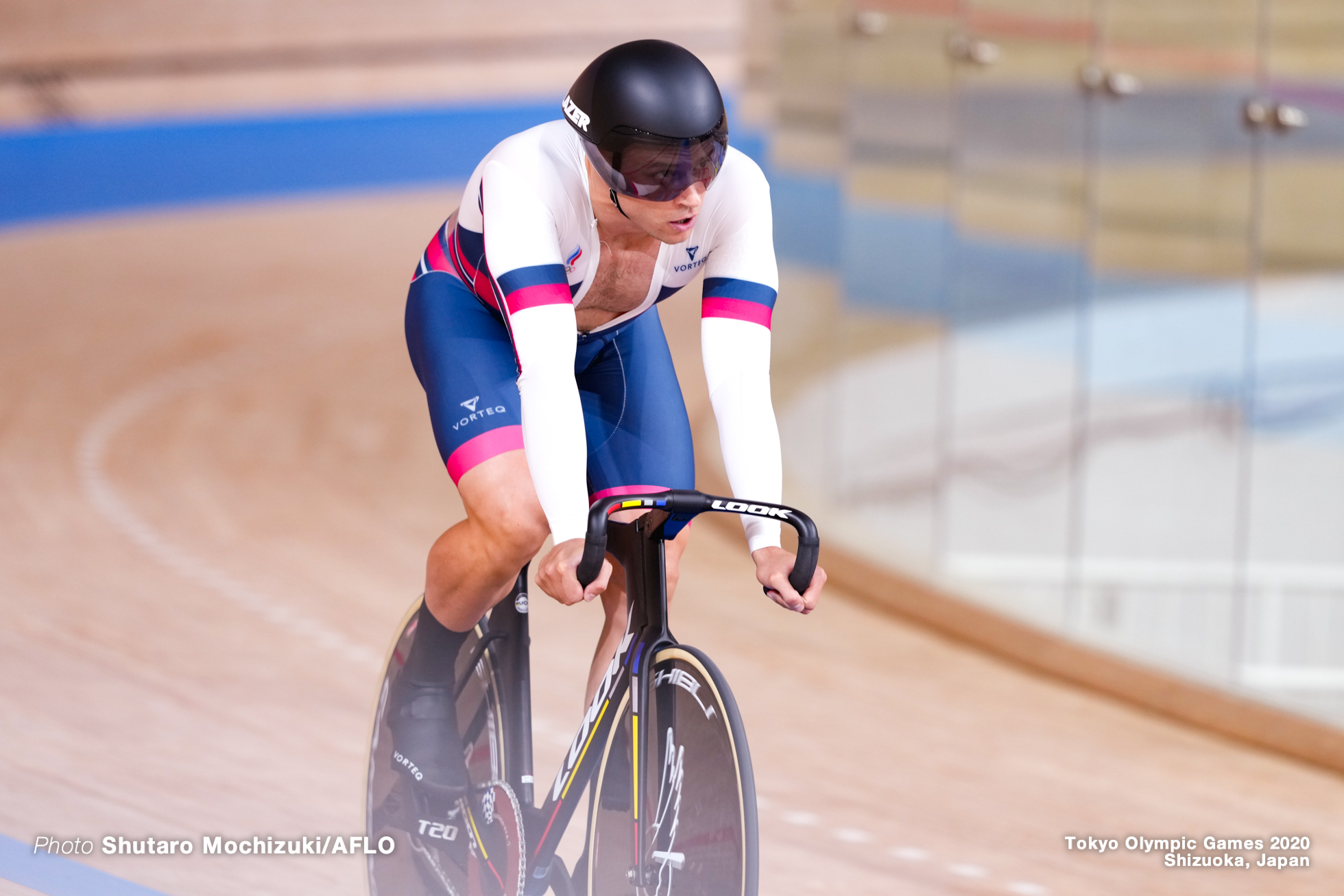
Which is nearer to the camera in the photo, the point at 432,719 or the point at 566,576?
the point at 566,576

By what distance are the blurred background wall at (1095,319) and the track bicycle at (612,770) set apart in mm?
2236

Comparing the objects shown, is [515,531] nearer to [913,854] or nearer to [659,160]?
[659,160]

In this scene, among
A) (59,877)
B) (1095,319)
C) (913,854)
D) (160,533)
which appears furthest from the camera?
(160,533)

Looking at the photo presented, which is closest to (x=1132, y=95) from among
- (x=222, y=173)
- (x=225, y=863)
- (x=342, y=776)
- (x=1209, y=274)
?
(x=1209, y=274)

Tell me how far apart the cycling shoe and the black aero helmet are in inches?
32.6

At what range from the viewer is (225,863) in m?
2.77

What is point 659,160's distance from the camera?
1825 mm

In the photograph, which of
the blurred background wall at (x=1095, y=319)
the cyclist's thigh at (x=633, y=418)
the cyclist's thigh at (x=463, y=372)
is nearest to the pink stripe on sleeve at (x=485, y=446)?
the cyclist's thigh at (x=463, y=372)

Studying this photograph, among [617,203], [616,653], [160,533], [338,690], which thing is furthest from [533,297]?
[160,533]

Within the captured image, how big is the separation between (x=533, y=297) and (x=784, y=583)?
44cm

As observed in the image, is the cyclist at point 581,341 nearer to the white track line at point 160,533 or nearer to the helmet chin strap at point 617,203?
the helmet chin strap at point 617,203

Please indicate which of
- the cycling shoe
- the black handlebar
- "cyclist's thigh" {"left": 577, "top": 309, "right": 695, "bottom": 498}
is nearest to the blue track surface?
the cycling shoe

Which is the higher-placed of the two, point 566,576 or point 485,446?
point 485,446

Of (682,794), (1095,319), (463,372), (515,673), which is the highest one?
(1095,319)
